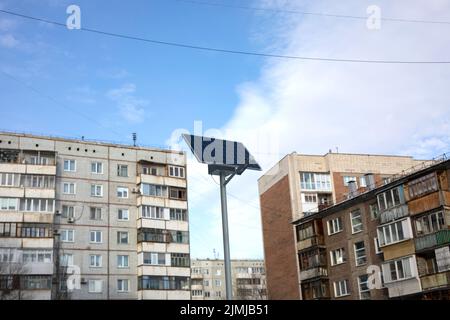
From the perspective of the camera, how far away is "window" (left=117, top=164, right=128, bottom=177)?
221 feet

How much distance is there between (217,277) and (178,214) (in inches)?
2375

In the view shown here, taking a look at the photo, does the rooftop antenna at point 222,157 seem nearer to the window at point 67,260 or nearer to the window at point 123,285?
the window at point 67,260

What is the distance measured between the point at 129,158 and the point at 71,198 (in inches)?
339

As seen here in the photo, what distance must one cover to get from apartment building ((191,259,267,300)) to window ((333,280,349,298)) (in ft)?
191

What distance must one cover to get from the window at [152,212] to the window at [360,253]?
2306 centimetres

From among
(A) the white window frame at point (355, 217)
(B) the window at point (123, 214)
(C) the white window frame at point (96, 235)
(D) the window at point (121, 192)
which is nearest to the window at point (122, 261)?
(C) the white window frame at point (96, 235)

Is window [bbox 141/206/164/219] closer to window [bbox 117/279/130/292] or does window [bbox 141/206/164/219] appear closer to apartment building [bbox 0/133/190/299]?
apartment building [bbox 0/133/190/299]

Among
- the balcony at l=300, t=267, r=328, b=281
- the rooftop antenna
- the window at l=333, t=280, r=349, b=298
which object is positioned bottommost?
the window at l=333, t=280, r=349, b=298

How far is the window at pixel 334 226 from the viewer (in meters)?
56.2

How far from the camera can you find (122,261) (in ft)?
208

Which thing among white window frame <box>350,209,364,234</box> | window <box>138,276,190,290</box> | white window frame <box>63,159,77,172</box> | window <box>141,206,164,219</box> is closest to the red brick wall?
window <box>138,276,190,290</box>

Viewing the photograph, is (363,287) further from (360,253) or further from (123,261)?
(123,261)
